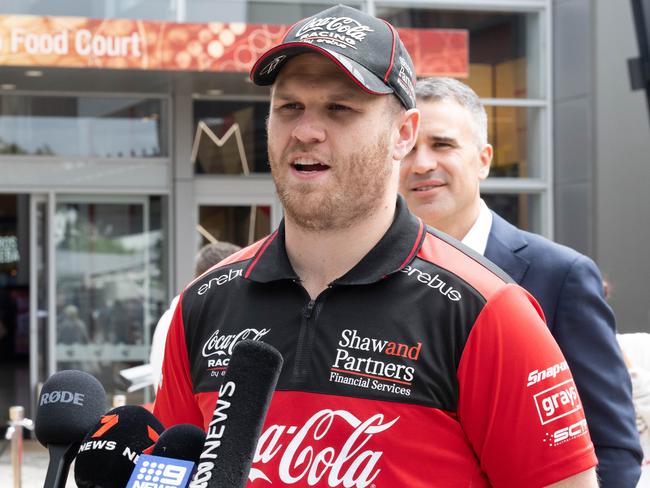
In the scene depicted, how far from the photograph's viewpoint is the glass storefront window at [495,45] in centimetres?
1285

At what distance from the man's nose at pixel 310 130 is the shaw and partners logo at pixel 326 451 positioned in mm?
521

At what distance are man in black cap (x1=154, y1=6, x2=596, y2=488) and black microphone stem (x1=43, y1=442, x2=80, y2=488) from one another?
0.39 metres

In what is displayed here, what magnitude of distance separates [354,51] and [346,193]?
28 centimetres

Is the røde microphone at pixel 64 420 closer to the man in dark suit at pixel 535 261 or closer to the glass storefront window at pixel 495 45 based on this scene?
the man in dark suit at pixel 535 261

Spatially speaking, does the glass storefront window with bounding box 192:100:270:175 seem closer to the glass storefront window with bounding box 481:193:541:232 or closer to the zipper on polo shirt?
the glass storefront window with bounding box 481:193:541:232

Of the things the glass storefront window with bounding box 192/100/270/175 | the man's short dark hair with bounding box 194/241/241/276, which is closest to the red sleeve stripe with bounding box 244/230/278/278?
the man's short dark hair with bounding box 194/241/241/276

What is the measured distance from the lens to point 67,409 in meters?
1.79

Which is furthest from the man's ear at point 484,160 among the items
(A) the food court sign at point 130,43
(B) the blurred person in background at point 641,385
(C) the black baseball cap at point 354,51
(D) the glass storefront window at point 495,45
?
(D) the glass storefront window at point 495,45

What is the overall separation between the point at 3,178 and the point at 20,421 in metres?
Answer: 5.59

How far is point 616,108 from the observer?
13047 mm

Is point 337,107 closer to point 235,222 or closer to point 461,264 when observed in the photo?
point 461,264

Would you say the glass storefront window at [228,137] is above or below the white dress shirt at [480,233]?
above

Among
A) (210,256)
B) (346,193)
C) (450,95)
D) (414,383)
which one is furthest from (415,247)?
(210,256)

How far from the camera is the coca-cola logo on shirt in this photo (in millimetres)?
2100
